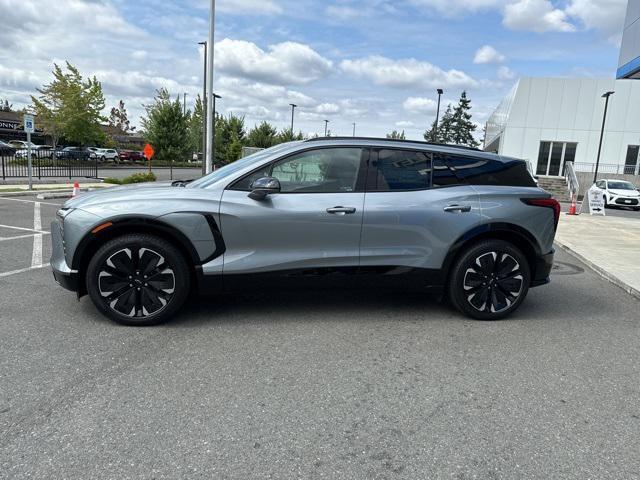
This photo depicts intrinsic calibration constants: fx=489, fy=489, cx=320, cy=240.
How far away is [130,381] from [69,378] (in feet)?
1.33

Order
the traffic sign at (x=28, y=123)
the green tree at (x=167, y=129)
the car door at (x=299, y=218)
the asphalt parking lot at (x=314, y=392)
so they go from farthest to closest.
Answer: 1. the green tree at (x=167, y=129)
2. the traffic sign at (x=28, y=123)
3. the car door at (x=299, y=218)
4. the asphalt parking lot at (x=314, y=392)

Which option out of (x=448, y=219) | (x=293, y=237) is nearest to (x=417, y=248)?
(x=448, y=219)

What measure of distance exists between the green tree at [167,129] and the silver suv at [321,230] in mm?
40222

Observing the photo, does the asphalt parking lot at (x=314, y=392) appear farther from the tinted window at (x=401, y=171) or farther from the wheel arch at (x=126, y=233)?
the tinted window at (x=401, y=171)

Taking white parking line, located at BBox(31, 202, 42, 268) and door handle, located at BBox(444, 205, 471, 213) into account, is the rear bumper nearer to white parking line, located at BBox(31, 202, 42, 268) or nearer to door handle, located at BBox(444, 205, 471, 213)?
door handle, located at BBox(444, 205, 471, 213)

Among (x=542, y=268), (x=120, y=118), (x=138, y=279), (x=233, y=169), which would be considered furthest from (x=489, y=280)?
(x=120, y=118)

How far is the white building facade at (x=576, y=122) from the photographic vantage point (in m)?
32.8

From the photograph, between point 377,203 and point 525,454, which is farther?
point 377,203

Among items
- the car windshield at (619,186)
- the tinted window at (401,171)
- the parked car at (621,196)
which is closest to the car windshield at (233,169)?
the tinted window at (401,171)

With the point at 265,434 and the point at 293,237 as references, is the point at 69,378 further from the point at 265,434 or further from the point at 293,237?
the point at 293,237

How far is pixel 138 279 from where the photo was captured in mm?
4133

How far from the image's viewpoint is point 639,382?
3533mm

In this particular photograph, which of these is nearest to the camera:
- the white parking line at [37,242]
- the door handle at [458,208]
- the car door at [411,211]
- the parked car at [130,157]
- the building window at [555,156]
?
the car door at [411,211]

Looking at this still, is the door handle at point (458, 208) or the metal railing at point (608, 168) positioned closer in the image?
the door handle at point (458, 208)
